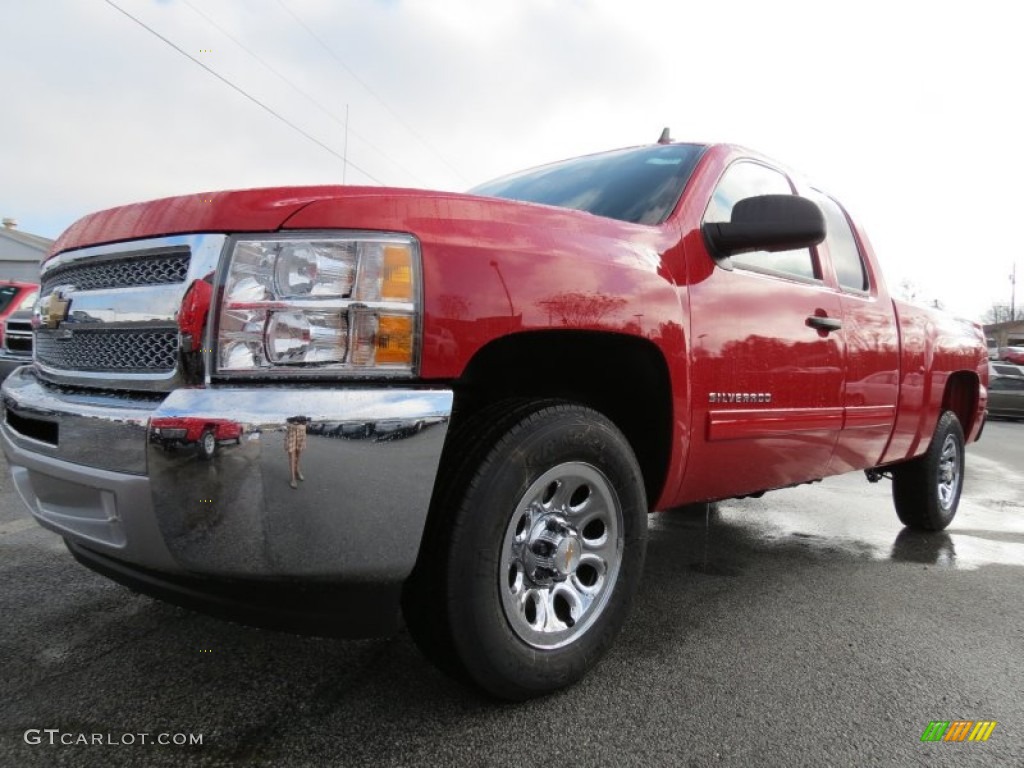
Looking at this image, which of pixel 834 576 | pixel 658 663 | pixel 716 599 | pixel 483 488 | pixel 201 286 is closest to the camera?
pixel 201 286

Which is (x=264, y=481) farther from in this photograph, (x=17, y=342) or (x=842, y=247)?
(x=17, y=342)

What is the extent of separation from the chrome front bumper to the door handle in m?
1.87

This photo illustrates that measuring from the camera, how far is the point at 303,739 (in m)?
1.72

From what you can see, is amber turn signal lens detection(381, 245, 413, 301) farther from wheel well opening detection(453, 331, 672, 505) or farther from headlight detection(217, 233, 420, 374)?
wheel well opening detection(453, 331, 672, 505)

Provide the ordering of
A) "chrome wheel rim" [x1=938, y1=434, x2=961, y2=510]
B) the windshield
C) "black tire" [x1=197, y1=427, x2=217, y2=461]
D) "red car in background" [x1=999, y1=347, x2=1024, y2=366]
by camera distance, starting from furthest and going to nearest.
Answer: "red car in background" [x1=999, y1=347, x2=1024, y2=366] < "chrome wheel rim" [x1=938, y1=434, x2=961, y2=510] < the windshield < "black tire" [x1=197, y1=427, x2=217, y2=461]

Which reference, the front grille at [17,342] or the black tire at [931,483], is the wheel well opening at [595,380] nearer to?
the black tire at [931,483]

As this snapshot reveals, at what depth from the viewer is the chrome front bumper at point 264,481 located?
1.50 m

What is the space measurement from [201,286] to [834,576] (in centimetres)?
307

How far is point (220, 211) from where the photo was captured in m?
1.70

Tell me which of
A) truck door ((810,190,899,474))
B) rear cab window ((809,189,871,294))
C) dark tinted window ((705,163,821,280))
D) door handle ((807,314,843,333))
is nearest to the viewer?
dark tinted window ((705,163,821,280))

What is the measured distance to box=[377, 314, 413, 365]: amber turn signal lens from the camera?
1646 mm

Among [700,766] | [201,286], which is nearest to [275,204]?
[201,286]

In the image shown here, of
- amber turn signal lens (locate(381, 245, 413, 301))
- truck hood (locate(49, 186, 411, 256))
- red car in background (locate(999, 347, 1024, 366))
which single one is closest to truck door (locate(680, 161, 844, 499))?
amber turn signal lens (locate(381, 245, 413, 301))

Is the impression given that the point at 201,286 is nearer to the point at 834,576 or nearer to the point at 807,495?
the point at 834,576
